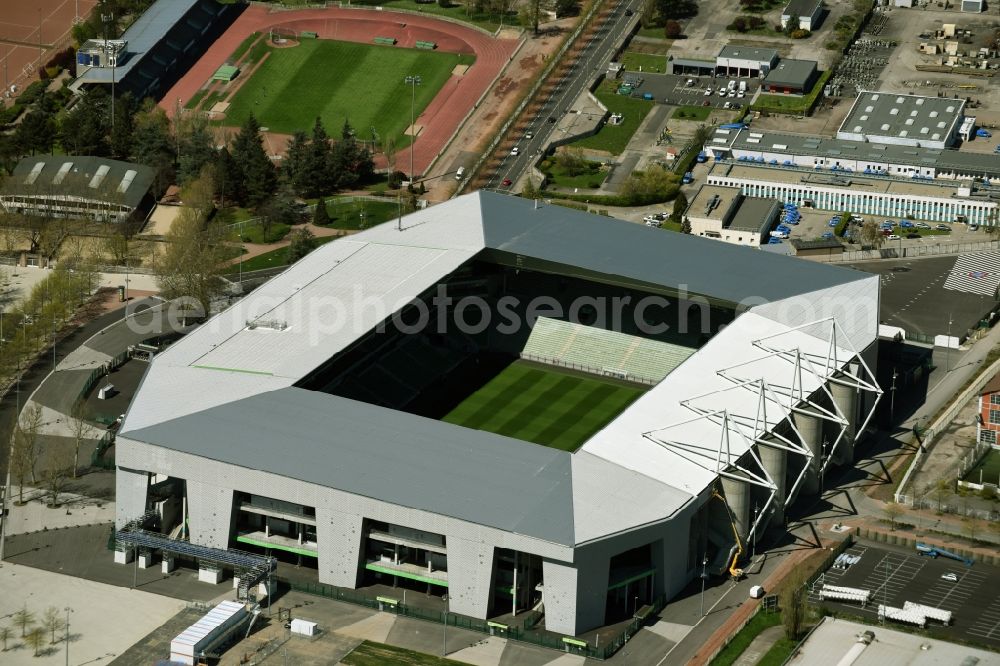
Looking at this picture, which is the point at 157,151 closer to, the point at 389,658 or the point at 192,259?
the point at 192,259

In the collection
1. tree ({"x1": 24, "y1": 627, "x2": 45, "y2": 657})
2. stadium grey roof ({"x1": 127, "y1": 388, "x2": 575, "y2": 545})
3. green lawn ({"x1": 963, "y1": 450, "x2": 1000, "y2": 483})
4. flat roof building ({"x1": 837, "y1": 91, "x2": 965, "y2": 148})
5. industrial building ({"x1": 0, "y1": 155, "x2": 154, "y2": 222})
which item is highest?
flat roof building ({"x1": 837, "y1": 91, "x2": 965, "y2": 148})

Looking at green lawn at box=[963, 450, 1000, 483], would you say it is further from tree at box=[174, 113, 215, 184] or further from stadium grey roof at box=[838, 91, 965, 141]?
tree at box=[174, 113, 215, 184]

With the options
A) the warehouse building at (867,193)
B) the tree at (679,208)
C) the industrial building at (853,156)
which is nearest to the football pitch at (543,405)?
the tree at (679,208)

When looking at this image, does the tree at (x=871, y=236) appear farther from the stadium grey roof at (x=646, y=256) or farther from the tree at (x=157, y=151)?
the tree at (x=157, y=151)

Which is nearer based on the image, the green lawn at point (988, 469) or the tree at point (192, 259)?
the green lawn at point (988, 469)

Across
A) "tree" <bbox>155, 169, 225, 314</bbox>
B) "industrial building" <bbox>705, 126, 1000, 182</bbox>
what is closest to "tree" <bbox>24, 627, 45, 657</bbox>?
"tree" <bbox>155, 169, 225, 314</bbox>

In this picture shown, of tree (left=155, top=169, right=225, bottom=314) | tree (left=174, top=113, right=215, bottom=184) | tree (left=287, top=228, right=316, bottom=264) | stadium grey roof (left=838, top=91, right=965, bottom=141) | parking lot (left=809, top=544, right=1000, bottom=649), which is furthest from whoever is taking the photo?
stadium grey roof (left=838, top=91, right=965, bottom=141)
